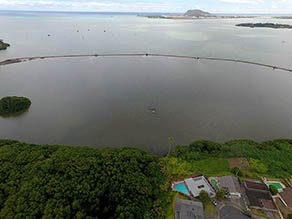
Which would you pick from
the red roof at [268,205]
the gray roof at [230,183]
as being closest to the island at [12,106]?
the gray roof at [230,183]

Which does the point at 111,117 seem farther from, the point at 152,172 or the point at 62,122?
the point at 152,172

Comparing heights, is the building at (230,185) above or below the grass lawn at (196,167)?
above

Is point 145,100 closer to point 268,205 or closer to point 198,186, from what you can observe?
point 198,186

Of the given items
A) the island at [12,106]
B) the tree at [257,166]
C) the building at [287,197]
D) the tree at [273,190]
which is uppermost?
the tree at [273,190]

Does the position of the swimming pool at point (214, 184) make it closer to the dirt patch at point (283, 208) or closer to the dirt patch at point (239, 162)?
the dirt patch at point (239, 162)

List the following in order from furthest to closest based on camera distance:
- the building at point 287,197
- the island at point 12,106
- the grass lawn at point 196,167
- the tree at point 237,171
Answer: the island at point 12,106 < the grass lawn at point 196,167 < the tree at point 237,171 < the building at point 287,197

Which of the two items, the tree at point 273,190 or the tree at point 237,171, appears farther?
the tree at point 237,171

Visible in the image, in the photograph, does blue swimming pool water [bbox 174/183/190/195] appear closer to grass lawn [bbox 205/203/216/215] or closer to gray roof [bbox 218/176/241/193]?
grass lawn [bbox 205/203/216/215]
